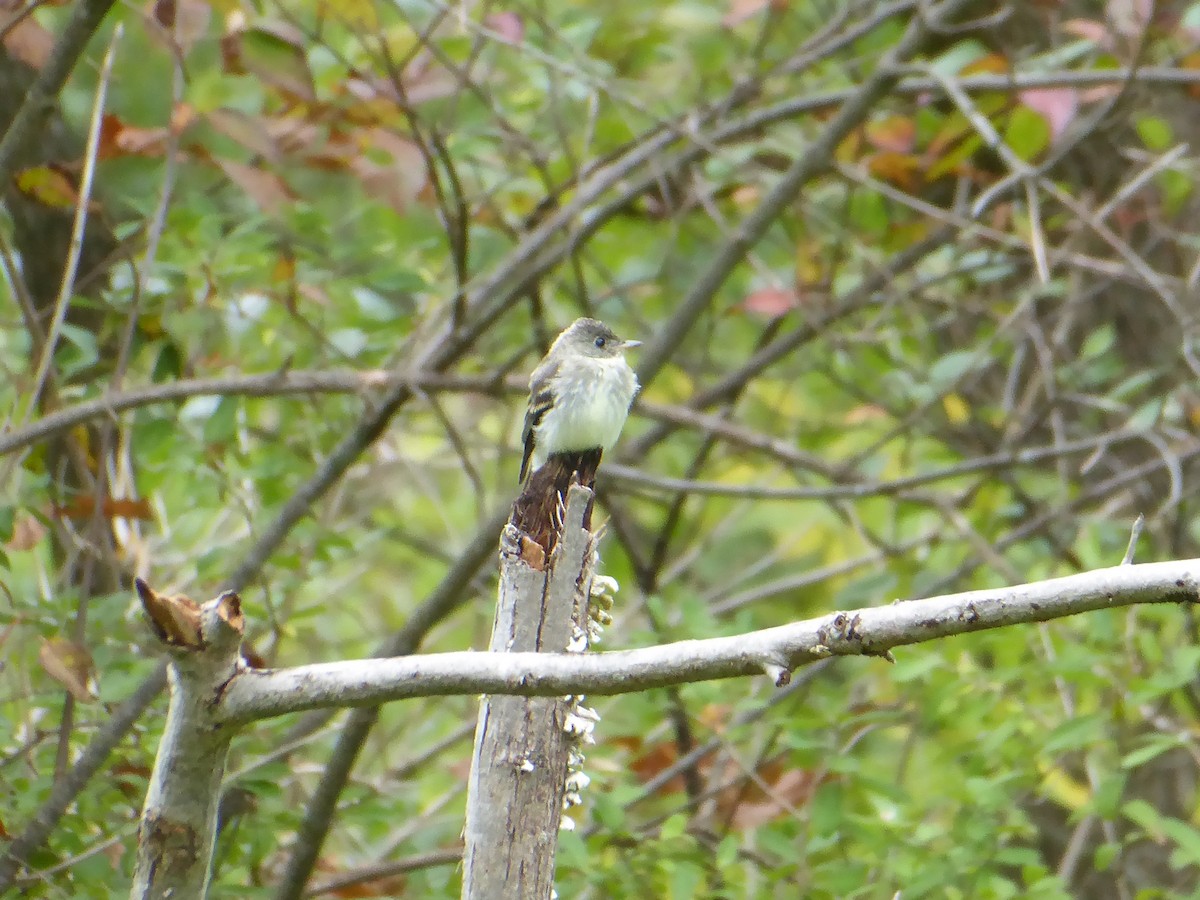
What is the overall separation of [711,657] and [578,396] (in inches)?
109

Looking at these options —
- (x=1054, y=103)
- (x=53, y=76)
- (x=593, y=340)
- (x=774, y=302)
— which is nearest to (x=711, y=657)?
(x=53, y=76)

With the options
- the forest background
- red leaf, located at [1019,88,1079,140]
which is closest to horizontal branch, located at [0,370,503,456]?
the forest background

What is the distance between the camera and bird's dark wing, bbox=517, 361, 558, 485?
487 centimetres

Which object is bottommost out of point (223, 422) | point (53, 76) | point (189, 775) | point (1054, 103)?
point (189, 775)

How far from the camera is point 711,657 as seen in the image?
6.93 feet

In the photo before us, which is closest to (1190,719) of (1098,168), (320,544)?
(1098,168)

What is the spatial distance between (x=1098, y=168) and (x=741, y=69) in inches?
64.3

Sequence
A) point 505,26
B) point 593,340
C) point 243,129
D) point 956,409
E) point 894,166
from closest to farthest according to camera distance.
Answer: point 243,129 < point 505,26 < point 593,340 < point 894,166 < point 956,409

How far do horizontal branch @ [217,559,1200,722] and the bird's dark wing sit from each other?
2560 mm

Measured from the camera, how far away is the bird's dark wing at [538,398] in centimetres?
487

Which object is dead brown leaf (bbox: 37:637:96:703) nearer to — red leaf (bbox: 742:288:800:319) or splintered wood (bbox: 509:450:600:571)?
splintered wood (bbox: 509:450:600:571)

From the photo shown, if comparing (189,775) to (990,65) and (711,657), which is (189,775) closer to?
(711,657)

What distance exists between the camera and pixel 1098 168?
6414 mm

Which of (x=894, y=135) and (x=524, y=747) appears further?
(x=894, y=135)
